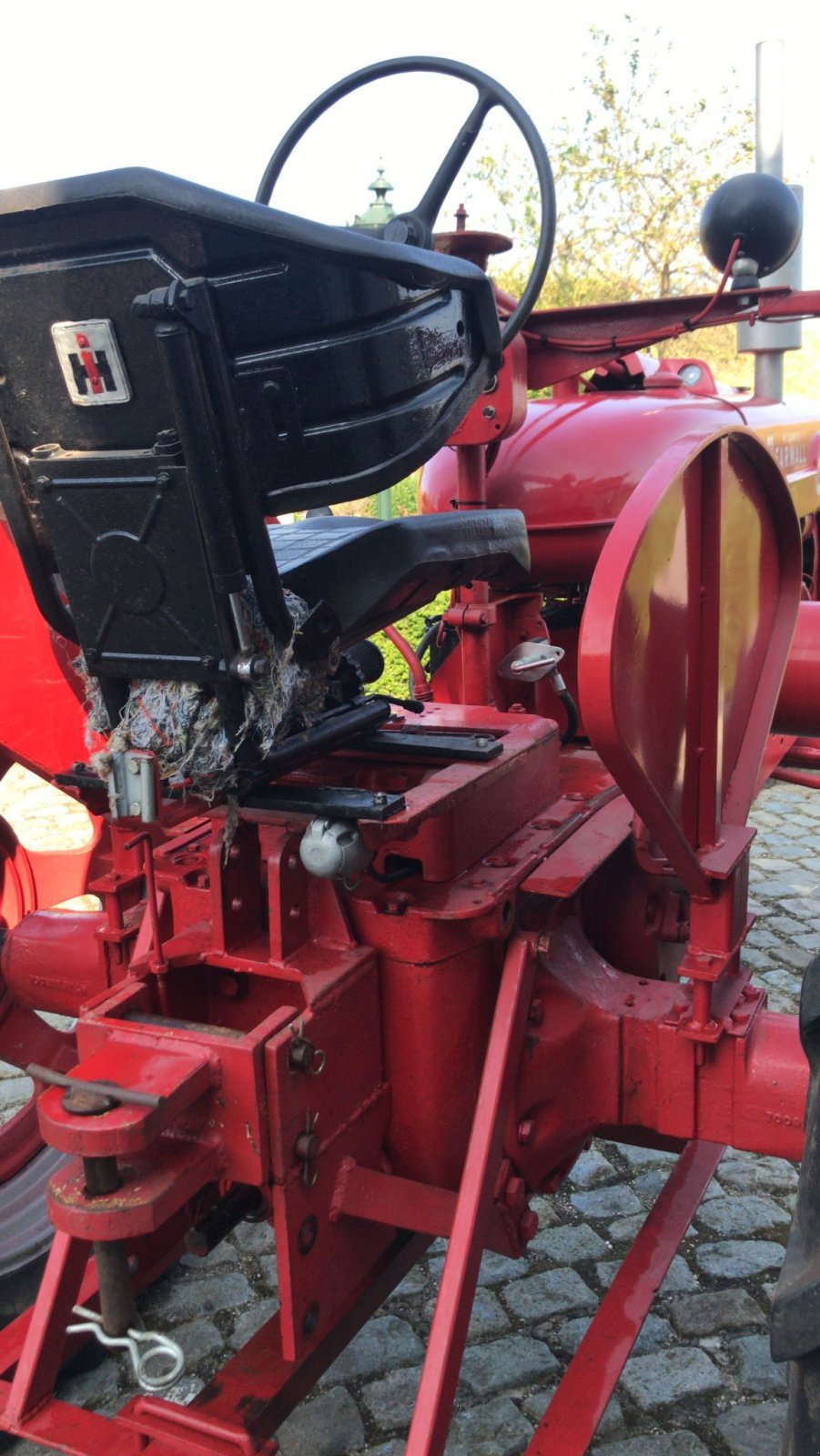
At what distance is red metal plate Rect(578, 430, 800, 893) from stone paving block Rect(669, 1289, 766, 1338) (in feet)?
3.43

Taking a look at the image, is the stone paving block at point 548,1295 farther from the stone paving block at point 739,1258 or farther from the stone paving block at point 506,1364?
the stone paving block at point 739,1258

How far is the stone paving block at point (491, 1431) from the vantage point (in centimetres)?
195

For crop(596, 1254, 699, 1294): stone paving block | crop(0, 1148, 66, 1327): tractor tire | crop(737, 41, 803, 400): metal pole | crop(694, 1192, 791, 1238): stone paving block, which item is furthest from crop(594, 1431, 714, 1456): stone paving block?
crop(737, 41, 803, 400): metal pole

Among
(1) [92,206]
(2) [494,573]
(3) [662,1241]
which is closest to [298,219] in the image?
(1) [92,206]

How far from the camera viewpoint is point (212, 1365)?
2.17 m

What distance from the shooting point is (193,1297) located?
7.78 feet

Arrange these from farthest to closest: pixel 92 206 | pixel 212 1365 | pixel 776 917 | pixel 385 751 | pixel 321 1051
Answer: pixel 776 917, pixel 212 1365, pixel 385 751, pixel 321 1051, pixel 92 206

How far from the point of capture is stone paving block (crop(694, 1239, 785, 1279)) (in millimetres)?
2379

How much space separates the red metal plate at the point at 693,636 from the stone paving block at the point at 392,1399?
1.09 metres

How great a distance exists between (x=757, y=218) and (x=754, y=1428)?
2.55 meters

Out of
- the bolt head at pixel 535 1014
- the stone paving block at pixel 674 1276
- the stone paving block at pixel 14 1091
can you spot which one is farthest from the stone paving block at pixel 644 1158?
the stone paving block at pixel 14 1091

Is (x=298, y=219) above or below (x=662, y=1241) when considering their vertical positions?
above

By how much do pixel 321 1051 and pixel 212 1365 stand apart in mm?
998

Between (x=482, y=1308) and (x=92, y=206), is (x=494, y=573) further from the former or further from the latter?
(x=482, y=1308)
